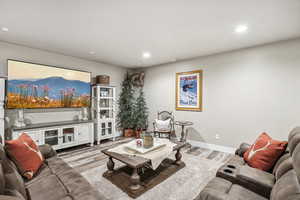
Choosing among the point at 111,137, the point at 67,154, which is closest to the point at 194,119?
the point at 111,137

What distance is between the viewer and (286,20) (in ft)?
7.13

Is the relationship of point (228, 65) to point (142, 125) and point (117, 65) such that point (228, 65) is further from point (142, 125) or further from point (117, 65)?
point (117, 65)

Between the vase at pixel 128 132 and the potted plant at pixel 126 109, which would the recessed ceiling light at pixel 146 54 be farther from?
the vase at pixel 128 132

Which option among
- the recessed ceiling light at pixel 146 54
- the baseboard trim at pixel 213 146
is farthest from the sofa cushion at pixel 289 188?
the recessed ceiling light at pixel 146 54

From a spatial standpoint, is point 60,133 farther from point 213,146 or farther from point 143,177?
point 213,146

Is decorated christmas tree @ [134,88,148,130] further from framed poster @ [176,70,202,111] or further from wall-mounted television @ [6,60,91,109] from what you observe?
wall-mounted television @ [6,60,91,109]

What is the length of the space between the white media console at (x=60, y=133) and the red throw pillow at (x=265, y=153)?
3.69 metres

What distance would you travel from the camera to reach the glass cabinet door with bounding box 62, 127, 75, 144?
356cm

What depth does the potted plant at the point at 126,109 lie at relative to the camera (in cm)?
510

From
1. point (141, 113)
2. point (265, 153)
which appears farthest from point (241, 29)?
point (141, 113)

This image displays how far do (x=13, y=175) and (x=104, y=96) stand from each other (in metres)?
3.36

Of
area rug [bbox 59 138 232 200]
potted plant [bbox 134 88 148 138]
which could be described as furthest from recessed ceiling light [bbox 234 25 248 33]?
potted plant [bbox 134 88 148 138]

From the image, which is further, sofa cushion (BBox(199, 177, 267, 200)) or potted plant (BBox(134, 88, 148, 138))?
potted plant (BBox(134, 88, 148, 138))

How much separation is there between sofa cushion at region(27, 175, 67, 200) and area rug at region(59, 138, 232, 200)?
0.75 m
